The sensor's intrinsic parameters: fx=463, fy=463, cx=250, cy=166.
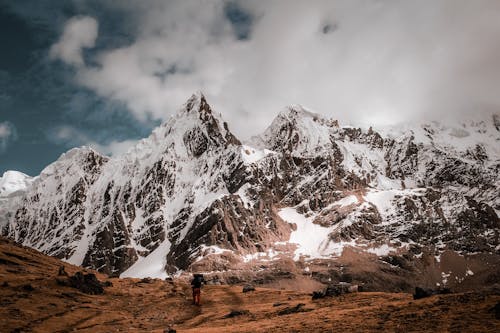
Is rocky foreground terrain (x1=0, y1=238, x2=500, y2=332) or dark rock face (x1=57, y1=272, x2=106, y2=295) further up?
dark rock face (x1=57, y1=272, x2=106, y2=295)

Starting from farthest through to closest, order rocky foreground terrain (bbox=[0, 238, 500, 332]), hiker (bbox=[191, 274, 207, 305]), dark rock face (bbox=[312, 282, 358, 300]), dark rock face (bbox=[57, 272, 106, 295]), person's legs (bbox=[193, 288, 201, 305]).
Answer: person's legs (bbox=[193, 288, 201, 305]) < hiker (bbox=[191, 274, 207, 305]) < dark rock face (bbox=[57, 272, 106, 295]) < dark rock face (bbox=[312, 282, 358, 300]) < rocky foreground terrain (bbox=[0, 238, 500, 332])

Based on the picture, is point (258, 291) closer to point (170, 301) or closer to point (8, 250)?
point (170, 301)

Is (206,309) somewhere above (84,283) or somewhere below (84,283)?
below

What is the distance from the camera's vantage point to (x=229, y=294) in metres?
74.8

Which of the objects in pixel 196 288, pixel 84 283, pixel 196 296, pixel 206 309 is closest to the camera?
pixel 206 309

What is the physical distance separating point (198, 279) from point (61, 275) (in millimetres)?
20802

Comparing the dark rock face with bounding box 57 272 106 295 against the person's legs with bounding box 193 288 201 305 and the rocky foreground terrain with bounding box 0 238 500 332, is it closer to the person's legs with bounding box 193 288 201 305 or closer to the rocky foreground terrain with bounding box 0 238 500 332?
the rocky foreground terrain with bounding box 0 238 500 332

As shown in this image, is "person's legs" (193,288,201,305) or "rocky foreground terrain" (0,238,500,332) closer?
"rocky foreground terrain" (0,238,500,332)

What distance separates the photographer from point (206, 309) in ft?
210

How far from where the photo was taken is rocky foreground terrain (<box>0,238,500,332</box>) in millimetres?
34094

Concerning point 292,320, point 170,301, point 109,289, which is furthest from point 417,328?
point 109,289

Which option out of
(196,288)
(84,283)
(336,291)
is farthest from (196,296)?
(336,291)

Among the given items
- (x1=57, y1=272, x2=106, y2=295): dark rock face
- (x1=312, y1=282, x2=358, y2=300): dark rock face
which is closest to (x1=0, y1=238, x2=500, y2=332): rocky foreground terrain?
(x1=57, y1=272, x2=106, y2=295): dark rock face

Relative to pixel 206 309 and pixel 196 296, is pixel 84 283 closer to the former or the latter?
pixel 196 296
